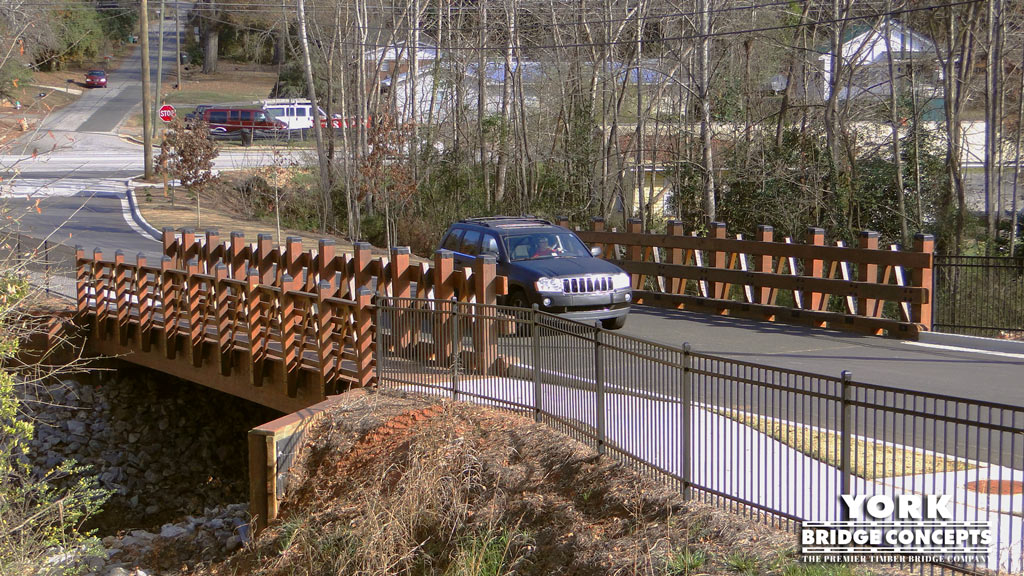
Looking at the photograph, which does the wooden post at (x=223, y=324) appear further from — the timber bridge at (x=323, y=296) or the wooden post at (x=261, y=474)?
the wooden post at (x=261, y=474)

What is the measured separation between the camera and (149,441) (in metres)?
18.0

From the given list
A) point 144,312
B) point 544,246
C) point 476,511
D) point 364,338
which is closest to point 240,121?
point 144,312

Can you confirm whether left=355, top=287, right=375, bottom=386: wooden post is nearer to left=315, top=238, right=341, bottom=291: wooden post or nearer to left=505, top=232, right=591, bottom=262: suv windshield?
left=315, top=238, right=341, bottom=291: wooden post

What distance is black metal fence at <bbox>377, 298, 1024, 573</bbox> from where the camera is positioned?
6434 mm

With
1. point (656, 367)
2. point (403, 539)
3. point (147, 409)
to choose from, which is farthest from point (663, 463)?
point (147, 409)

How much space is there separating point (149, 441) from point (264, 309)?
569cm

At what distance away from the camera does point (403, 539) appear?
9.13 meters

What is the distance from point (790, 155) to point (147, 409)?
1760 cm

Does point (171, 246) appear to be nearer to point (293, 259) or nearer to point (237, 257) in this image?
point (237, 257)

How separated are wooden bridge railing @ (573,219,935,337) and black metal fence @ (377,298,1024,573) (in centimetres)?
550

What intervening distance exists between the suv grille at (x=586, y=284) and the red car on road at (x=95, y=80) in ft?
230

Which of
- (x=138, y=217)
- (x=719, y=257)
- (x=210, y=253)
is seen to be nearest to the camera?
(x=210, y=253)

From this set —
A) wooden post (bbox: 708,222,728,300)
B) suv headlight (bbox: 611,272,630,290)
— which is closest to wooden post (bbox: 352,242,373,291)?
suv headlight (bbox: 611,272,630,290)

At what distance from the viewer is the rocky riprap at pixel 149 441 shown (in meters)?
16.3
